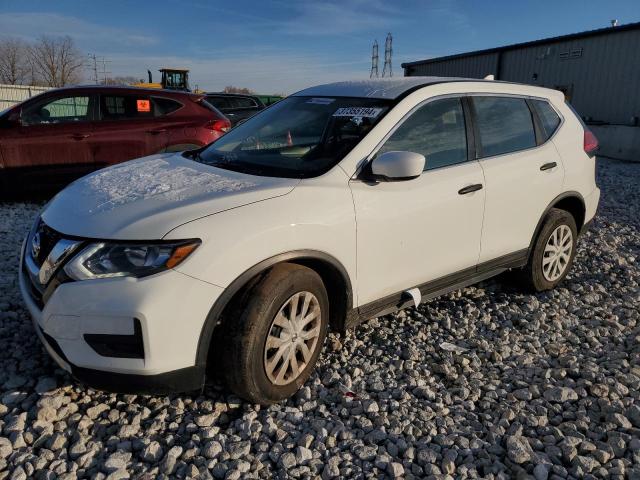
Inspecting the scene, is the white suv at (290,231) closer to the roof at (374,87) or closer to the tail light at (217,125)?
the roof at (374,87)

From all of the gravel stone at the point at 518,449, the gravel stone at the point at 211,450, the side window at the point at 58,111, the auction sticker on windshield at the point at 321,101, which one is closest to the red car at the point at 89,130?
the side window at the point at 58,111

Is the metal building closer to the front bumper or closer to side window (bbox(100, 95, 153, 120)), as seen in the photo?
side window (bbox(100, 95, 153, 120))

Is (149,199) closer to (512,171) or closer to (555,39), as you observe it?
(512,171)

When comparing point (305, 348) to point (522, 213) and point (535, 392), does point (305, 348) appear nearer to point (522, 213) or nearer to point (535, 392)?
point (535, 392)

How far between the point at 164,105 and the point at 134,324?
19.6 ft

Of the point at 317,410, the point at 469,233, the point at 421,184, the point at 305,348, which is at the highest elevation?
the point at 421,184

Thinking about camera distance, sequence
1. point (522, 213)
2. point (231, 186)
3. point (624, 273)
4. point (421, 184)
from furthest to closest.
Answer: point (624, 273) → point (522, 213) → point (421, 184) → point (231, 186)

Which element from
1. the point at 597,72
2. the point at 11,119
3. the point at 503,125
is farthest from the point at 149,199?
the point at 597,72

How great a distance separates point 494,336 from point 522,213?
3.15ft

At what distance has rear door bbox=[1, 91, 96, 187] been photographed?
671cm

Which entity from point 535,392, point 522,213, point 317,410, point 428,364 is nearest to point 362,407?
point 317,410

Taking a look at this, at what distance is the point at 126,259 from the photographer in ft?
7.62

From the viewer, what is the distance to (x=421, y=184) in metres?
3.20

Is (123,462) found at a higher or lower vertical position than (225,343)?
lower
